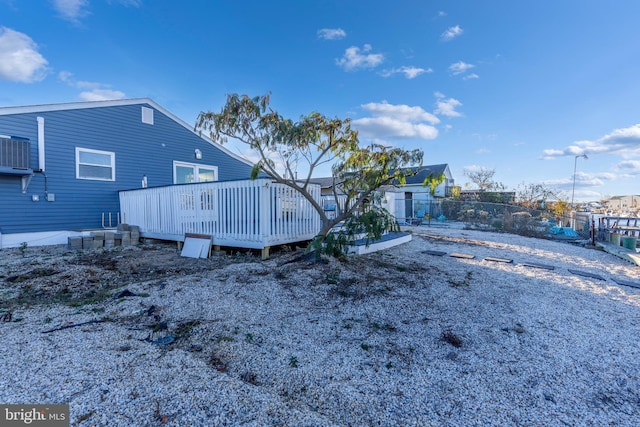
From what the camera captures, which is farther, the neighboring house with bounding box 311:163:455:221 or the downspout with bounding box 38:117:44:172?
the neighboring house with bounding box 311:163:455:221

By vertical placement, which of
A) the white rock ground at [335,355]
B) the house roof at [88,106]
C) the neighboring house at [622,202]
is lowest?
the white rock ground at [335,355]

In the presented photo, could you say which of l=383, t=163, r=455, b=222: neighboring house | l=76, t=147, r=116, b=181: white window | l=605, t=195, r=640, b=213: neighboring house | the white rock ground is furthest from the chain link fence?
l=605, t=195, r=640, b=213: neighboring house

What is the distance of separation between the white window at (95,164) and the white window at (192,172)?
6.59 feet

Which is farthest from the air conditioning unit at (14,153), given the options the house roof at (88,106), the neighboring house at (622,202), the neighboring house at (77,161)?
the neighboring house at (622,202)

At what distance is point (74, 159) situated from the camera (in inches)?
337

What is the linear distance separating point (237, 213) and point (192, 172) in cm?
663

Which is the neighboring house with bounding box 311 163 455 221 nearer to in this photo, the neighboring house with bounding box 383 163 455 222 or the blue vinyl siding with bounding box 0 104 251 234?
the neighboring house with bounding box 383 163 455 222

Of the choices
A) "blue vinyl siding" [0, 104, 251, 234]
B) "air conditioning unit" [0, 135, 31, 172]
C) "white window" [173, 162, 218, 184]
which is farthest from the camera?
"white window" [173, 162, 218, 184]

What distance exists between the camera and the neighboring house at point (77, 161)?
25.0ft

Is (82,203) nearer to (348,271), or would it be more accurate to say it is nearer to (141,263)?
(141,263)

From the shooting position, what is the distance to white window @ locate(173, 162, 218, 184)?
11.0 meters

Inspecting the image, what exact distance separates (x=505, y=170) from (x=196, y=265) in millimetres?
23052

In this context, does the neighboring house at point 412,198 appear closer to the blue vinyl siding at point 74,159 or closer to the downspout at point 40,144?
the blue vinyl siding at point 74,159

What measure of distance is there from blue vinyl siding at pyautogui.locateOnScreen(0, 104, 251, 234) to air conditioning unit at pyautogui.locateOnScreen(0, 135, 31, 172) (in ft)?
0.92
